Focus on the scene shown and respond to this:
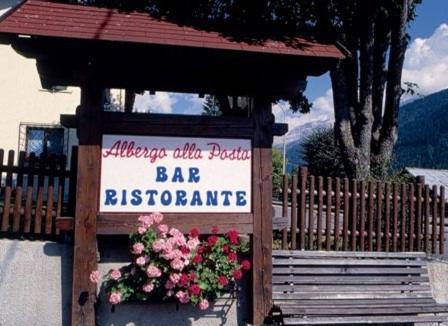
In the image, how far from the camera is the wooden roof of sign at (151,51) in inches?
196

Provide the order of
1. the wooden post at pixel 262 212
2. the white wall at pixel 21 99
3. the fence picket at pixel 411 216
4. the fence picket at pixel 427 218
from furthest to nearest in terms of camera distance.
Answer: the white wall at pixel 21 99 → the fence picket at pixel 427 218 → the fence picket at pixel 411 216 → the wooden post at pixel 262 212

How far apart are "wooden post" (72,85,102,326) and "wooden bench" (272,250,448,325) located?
2139mm

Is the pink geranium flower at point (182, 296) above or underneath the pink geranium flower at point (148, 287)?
underneath

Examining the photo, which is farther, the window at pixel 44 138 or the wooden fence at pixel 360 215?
the window at pixel 44 138

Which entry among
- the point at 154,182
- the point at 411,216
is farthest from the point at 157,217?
the point at 411,216

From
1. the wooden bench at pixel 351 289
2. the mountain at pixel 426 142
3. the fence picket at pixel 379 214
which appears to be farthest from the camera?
the mountain at pixel 426 142

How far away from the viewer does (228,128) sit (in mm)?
5750

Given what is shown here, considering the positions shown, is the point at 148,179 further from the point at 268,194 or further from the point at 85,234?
the point at 268,194

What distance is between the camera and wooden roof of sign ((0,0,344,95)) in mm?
4973

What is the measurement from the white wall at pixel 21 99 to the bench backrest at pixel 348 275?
12.8m

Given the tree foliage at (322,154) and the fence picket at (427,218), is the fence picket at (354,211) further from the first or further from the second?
the tree foliage at (322,154)

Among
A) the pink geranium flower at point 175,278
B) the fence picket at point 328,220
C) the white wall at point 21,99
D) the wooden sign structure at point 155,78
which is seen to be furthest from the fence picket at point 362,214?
the white wall at point 21,99

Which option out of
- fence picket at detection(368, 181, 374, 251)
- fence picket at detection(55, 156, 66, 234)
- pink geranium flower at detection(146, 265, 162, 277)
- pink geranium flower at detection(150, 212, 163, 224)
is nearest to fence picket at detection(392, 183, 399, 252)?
fence picket at detection(368, 181, 374, 251)

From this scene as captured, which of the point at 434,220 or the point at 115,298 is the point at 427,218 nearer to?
the point at 434,220
